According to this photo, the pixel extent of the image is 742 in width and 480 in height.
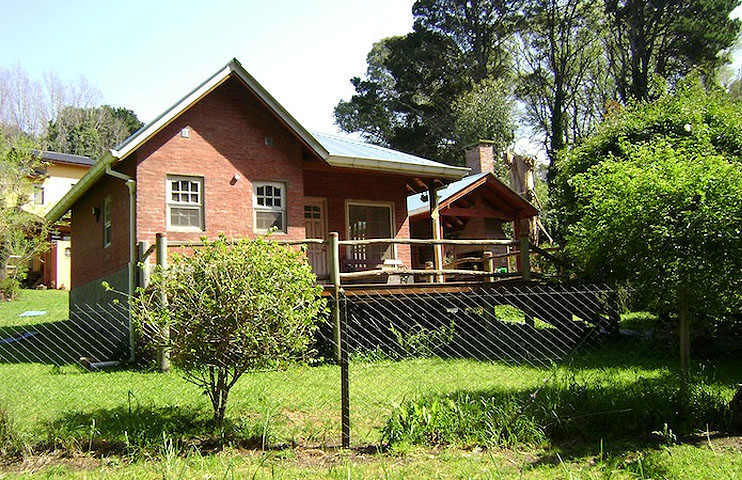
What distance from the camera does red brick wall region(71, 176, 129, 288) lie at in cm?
1338

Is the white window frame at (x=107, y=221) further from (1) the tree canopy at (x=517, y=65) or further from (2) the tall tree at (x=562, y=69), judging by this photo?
(2) the tall tree at (x=562, y=69)

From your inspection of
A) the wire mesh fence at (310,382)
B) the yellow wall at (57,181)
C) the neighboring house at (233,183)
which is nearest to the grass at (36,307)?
the neighboring house at (233,183)

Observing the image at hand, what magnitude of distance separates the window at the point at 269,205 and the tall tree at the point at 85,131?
1546 inches

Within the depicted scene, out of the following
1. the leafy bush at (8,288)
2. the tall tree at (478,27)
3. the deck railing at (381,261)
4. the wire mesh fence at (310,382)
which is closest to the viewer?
the wire mesh fence at (310,382)

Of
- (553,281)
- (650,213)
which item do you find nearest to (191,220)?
(553,281)

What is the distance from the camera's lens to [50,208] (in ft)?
106

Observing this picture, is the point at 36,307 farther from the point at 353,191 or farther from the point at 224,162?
the point at 353,191

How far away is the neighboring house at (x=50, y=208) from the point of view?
29594 mm

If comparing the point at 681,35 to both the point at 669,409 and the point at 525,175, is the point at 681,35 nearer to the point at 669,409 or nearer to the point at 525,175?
the point at 525,175

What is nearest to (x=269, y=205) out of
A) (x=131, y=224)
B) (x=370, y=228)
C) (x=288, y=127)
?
(x=288, y=127)

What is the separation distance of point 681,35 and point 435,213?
1068 inches

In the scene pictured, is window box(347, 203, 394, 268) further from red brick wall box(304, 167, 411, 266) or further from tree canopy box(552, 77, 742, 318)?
tree canopy box(552, 77, 742, 318)

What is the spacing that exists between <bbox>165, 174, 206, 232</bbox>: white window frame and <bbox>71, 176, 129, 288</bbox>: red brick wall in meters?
0.96

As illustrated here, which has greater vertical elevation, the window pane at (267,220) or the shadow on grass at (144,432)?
the window pane at (267,220)
